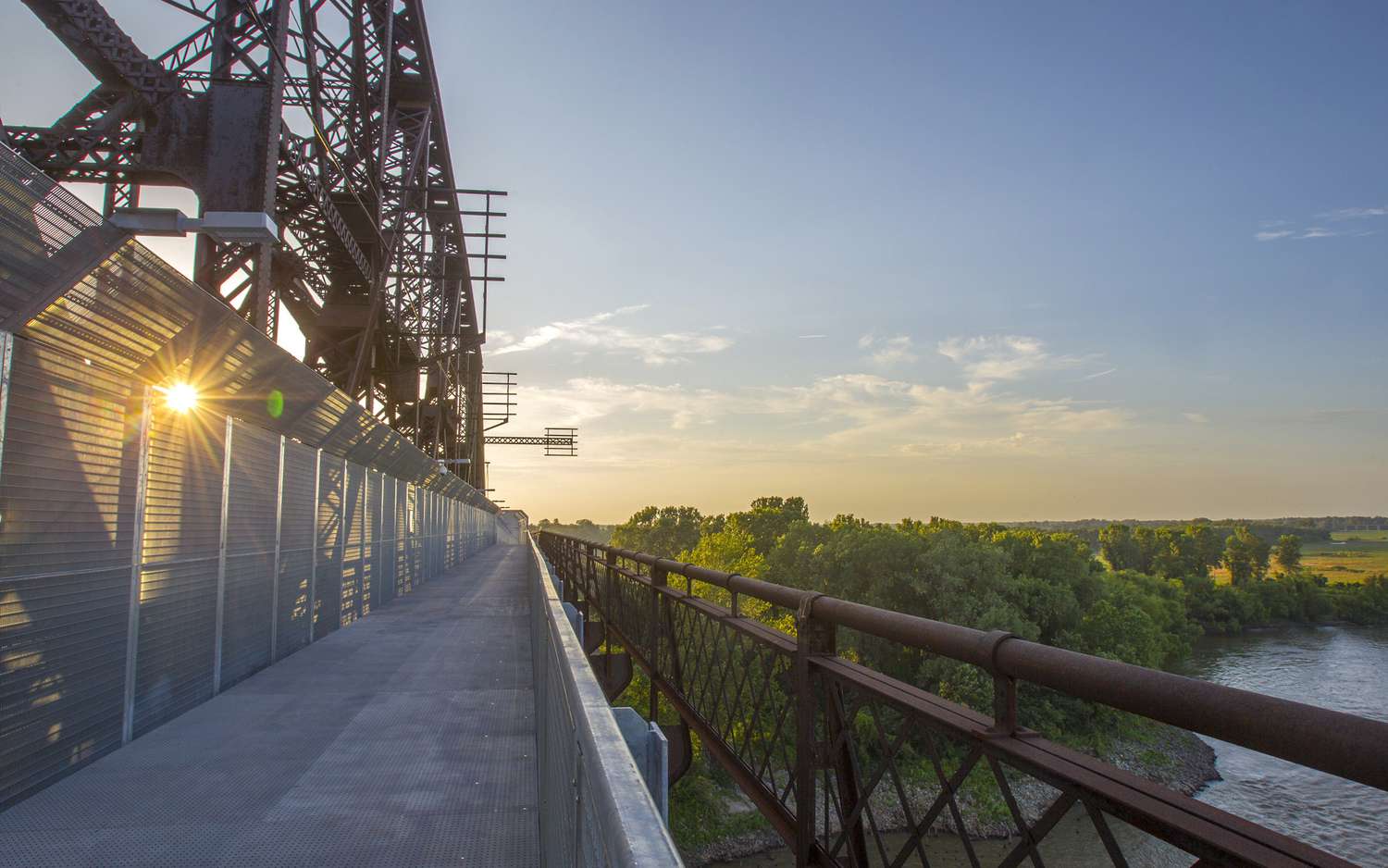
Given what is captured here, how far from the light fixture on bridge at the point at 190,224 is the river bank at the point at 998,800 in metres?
32.2

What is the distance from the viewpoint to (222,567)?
812cm

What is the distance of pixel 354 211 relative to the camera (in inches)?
987

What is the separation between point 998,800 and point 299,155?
43494mm

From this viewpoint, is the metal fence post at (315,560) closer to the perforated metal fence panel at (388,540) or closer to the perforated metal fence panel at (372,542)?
the perforated metal fence panel at (372,542)

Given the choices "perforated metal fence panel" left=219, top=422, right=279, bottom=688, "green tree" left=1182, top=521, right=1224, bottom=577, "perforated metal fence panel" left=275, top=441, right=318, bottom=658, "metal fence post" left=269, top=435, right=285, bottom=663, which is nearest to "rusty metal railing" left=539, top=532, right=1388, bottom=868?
"perforated metal fence panel" left=219, top=422, right=279, bottom=688

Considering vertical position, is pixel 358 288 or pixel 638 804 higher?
pixel 358 288

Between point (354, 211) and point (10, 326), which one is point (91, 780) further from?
point (354, 211)

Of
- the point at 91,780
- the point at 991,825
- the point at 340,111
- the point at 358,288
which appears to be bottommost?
the point at 991,825

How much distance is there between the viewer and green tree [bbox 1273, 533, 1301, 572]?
486 feet

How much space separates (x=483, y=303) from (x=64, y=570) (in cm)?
3414

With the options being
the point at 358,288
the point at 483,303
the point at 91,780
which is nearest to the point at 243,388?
the point at 91,780

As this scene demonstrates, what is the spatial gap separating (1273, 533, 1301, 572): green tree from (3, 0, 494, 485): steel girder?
514 feet

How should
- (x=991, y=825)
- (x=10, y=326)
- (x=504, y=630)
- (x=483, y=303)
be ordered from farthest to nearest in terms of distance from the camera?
(x=991, y=825) < (x=483, y=303) < (x=504, y=630) < (x=10, y=326)

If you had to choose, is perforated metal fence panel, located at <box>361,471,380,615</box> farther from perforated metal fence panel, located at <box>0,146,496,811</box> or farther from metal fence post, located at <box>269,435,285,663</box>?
perforated metal fence panel, located at <box>0,146,496,811</box>
